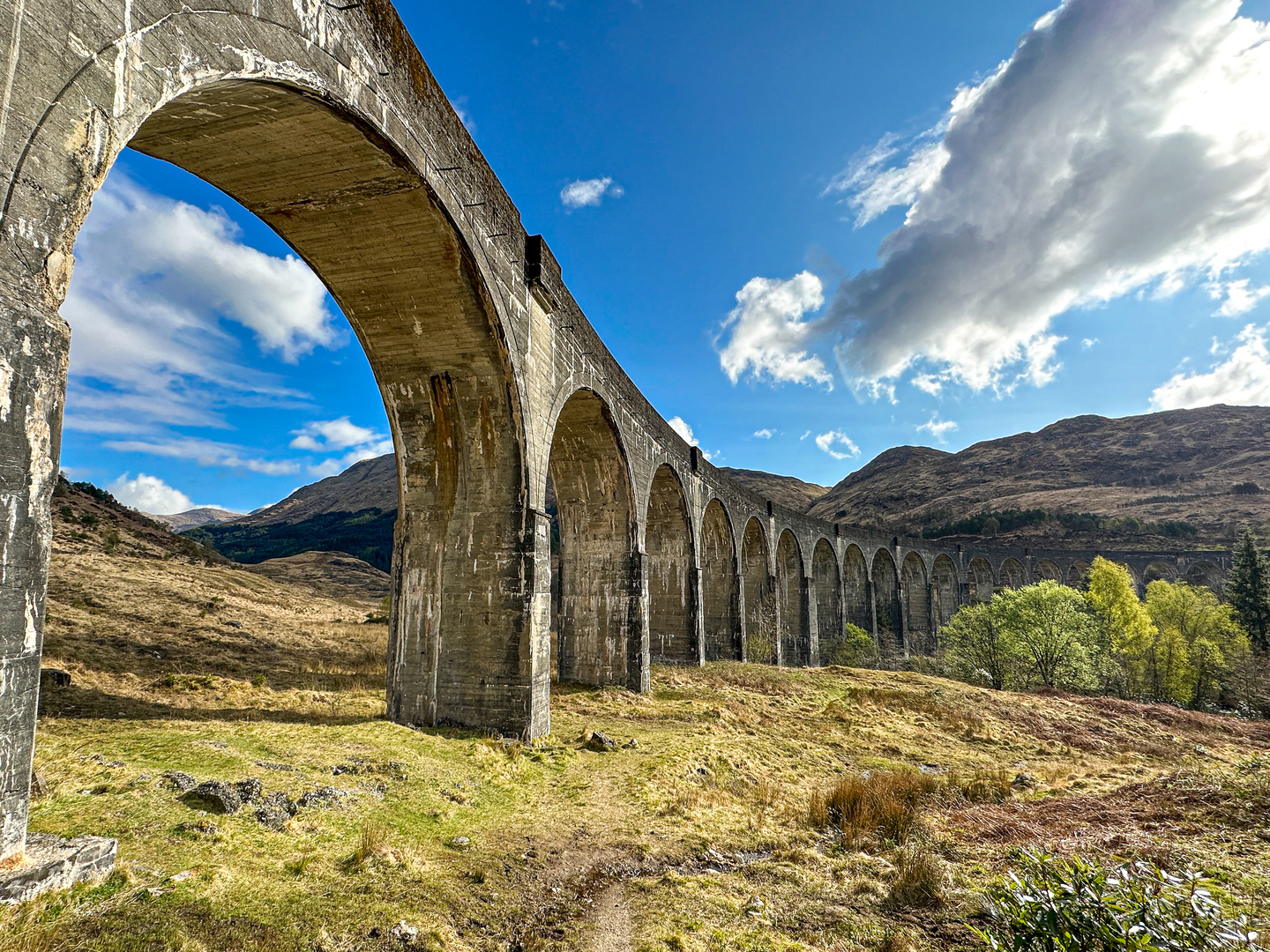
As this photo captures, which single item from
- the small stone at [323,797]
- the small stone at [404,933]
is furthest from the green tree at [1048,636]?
the small stone at [404,933]

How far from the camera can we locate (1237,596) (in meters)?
35.6

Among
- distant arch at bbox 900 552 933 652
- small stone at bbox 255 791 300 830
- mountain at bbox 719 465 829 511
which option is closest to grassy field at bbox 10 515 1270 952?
small stone at bbox 255 791 300 830

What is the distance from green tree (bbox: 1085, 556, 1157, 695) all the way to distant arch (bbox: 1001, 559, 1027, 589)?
21569mm

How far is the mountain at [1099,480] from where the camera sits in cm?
7506

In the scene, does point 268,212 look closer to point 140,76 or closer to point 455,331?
point 455,331

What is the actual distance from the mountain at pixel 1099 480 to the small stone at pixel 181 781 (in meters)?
86.2

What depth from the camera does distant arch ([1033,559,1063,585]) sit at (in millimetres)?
58000

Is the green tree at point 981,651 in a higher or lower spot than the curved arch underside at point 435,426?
lower

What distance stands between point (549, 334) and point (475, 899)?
8591 millimetres

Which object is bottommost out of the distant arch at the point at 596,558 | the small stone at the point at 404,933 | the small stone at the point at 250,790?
the small stone at the point at 404,933

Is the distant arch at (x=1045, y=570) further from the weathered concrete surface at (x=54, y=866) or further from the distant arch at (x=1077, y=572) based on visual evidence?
the weathered concrete surface at (x=54, y=866)

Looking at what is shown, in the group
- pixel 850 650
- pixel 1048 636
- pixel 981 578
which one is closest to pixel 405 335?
pixel 1048 636

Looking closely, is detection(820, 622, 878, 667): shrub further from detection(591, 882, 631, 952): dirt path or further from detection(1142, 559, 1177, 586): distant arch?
detection(1142, 559, 1177, 586): distant arch

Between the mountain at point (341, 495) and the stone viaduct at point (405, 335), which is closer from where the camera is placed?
the stone viaduct at point (405, 335)
